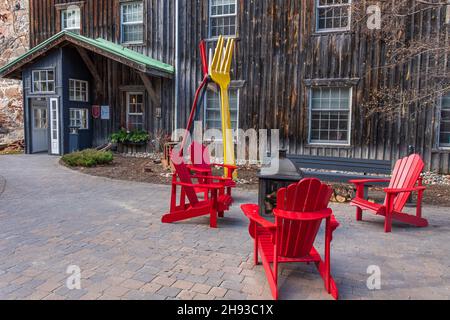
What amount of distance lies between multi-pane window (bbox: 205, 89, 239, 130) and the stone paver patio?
5768mm

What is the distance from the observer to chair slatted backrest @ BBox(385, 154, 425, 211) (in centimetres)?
504

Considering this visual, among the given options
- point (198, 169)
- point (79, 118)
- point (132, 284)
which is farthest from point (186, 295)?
point (79, 118)

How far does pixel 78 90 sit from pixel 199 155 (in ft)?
28.9

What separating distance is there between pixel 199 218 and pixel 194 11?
854 centimetres

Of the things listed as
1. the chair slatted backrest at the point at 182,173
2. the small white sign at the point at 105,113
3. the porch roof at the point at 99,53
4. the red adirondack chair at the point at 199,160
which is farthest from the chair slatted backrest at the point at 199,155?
the small white sign at the point at 105,113

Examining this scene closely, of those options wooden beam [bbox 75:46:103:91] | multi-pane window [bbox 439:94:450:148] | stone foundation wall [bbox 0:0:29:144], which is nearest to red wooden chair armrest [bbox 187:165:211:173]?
multi-pane window [bbox 439:94:450:148]

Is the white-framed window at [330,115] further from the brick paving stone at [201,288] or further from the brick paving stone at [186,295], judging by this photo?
the brick paving stone at [186,295]

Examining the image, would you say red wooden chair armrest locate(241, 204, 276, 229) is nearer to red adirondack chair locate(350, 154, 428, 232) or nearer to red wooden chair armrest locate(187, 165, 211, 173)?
red adirondack chair locate(350, 154, 428, 232)

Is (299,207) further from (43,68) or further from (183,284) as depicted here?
(43,68)

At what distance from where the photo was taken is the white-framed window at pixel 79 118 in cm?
1280

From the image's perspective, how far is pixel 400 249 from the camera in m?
4.23

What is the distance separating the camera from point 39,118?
1388cm

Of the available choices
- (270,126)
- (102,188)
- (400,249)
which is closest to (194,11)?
(270,126)

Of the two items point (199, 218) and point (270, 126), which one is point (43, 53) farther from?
point (199, 218)
